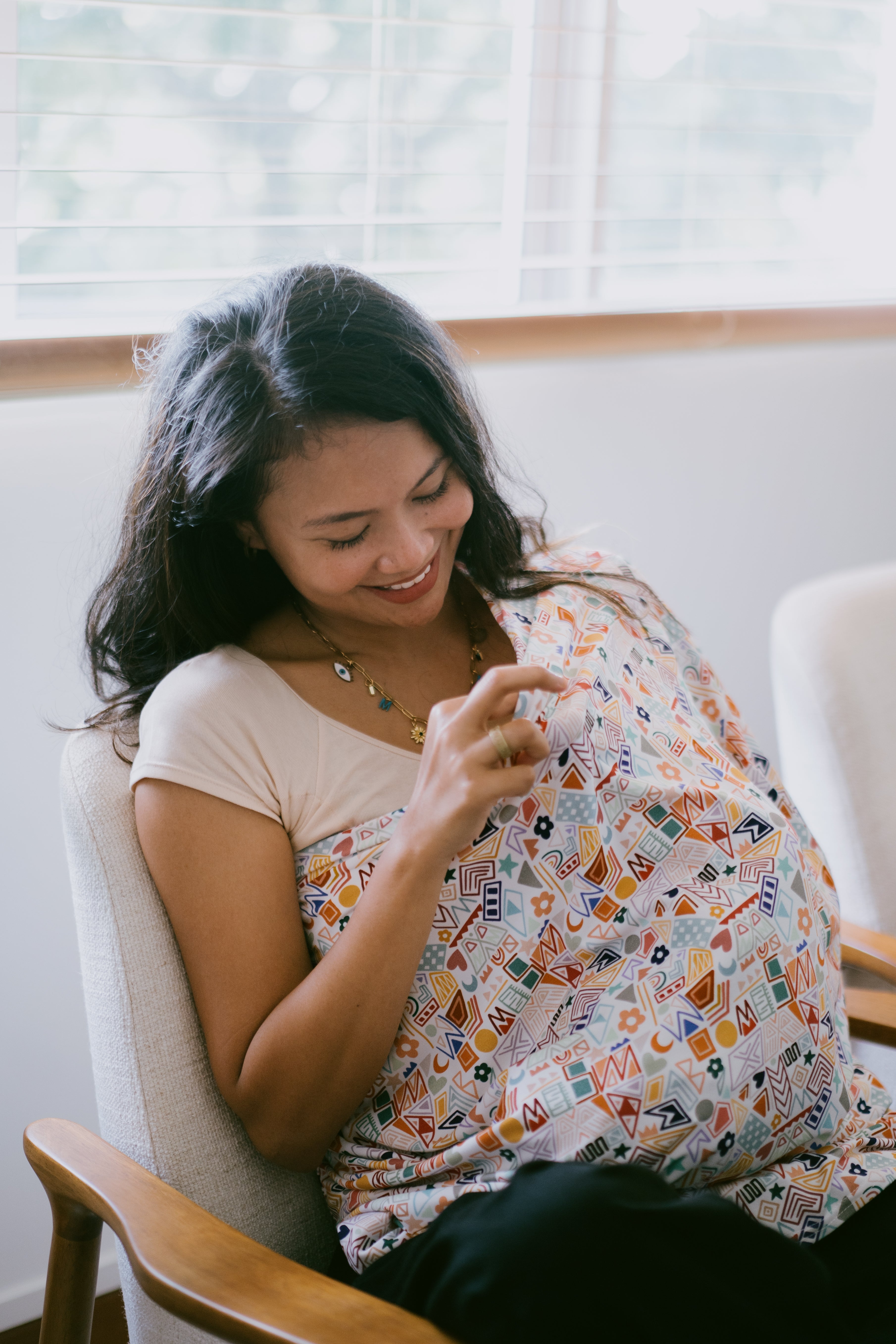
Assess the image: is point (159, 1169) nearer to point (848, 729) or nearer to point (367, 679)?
point (367, 679)

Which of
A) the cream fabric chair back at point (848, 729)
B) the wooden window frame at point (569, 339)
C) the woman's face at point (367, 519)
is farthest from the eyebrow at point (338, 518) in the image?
the cream fabric chair back at point (848, 729)

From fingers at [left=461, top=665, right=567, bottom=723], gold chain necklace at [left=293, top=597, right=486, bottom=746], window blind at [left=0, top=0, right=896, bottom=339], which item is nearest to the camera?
fingers at [left=461, top=665, right=567, bottom=723]

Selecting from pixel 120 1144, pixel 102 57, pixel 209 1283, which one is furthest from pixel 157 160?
pixel 209 1283

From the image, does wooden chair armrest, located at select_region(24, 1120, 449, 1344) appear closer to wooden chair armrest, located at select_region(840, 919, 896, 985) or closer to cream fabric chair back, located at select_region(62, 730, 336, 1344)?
cream fabric chair back, located at select_region(62, 730, 336, 1344)

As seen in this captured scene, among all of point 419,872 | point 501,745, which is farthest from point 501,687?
point 419,872

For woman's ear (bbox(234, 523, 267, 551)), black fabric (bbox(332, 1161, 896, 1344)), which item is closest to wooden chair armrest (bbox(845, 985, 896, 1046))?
black fabric (bbox(332, 1161, 896, 1344))

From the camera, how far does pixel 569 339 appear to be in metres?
1.85

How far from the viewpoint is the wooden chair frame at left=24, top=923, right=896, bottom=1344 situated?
82 cm

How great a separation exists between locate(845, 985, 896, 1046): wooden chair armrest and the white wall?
0.82 meters

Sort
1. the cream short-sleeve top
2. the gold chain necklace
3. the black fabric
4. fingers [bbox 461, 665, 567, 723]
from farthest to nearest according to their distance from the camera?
the gold chain necklace, the cream short-sleeve top, fingers [bbox 461, 665, 567, 723], the black fabric

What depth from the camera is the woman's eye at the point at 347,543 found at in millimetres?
1060

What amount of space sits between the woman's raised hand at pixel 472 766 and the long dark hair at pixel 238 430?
270mm

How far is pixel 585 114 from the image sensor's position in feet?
6.10

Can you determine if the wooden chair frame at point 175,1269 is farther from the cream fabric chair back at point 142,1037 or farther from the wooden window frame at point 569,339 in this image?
the wooden window frame at point 569,339
